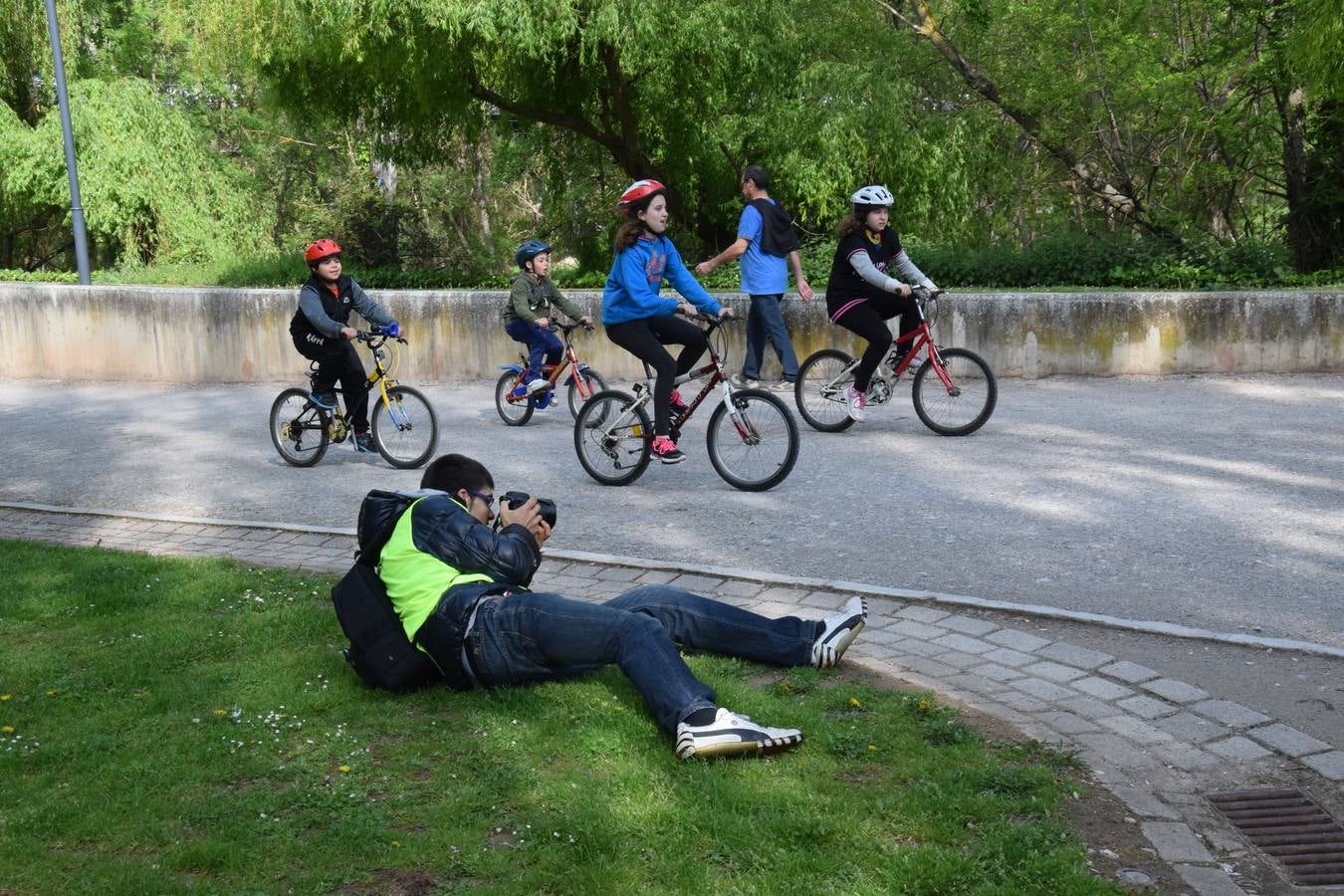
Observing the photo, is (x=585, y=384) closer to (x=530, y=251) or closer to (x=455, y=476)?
(x=530, y=251)

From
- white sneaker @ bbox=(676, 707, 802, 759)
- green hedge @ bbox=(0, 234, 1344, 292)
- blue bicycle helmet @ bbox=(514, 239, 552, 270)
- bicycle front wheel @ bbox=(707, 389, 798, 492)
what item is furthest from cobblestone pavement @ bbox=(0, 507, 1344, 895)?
green hedge @ bbox=(0, 234, 1344, 292)

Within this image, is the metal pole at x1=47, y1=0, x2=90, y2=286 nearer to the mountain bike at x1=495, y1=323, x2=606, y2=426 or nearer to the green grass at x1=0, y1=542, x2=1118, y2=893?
the mountain bike at x1=495, y1=323, x2=606, y2=426

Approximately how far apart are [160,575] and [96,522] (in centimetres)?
218

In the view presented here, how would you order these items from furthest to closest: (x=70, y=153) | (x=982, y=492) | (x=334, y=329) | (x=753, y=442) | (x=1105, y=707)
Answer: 1. (x=70, y=153)
2. (x=334, y=329)
3. (x=753, y=442)
4. (x=982, y=492)
5. (x=1105, y=707)

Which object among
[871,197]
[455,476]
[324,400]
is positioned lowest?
[324,400]

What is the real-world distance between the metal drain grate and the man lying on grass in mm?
1399

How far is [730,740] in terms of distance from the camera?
4480 millimetres

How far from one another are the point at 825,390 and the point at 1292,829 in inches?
294

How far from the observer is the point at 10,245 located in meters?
32.9

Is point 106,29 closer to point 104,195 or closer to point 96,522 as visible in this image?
point 104,195

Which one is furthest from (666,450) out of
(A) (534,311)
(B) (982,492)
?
(A) (534,311)

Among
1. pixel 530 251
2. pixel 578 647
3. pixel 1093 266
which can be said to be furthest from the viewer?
pixel 1093 266

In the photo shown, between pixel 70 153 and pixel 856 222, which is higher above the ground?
pixel 70 153

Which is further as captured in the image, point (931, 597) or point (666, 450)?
point (666, 450)
